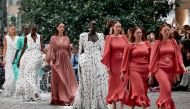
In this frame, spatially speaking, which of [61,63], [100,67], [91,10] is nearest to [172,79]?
[100,67]

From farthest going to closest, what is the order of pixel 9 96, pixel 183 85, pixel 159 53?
pixel 183 85, pixel 9 96, pixel 159 53

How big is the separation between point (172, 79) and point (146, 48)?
80cm

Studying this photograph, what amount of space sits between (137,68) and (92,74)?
1.52 metres

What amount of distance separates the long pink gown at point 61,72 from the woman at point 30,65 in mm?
1177

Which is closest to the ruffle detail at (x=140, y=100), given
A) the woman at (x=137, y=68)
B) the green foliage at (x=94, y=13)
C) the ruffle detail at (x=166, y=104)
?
the woman at (x=137, y=68)

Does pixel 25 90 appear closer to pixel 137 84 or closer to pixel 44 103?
pixel 44 103

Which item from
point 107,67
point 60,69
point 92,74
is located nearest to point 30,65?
point 60,69

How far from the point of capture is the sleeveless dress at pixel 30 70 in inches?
696

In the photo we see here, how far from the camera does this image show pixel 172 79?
1309 centimetres

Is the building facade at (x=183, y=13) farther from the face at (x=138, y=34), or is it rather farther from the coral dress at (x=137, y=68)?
the coral dress at (x=137, y=68)

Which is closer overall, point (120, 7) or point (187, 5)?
point (120, 7)

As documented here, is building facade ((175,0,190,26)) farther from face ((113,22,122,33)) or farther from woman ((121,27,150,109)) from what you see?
woman ((121,27,150,109))

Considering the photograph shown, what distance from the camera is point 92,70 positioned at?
1463 cm

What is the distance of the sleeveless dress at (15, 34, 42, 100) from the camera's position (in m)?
17.7
